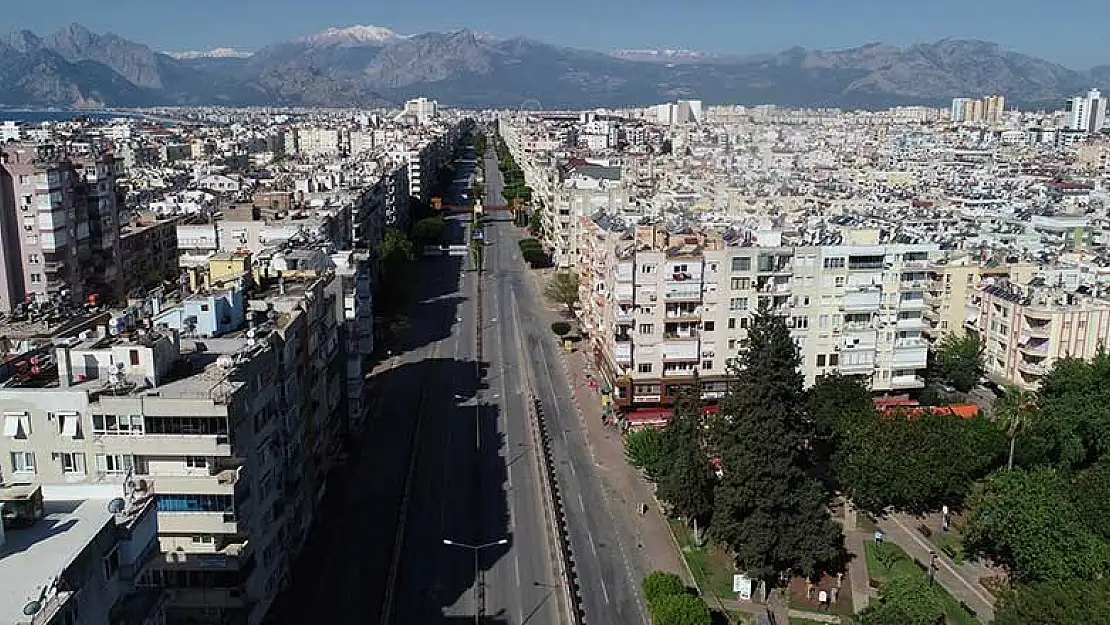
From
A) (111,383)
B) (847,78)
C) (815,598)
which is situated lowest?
(815,598)

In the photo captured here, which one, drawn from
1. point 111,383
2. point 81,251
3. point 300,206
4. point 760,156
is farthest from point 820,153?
point 111,383

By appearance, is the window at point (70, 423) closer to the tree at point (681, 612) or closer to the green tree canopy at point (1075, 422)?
the tree at point (681, 612)

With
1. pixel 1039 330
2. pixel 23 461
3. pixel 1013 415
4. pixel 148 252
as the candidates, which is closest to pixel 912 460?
pixel 1013 415

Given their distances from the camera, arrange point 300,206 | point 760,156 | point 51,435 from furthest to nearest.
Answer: point 760,156 → point 300,206 → point 51,435

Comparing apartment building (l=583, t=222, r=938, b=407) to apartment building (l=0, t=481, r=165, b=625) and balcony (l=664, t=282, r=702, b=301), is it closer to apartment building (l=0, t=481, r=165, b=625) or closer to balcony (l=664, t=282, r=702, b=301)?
balcony (l=664, t=282, r=702, b=301)

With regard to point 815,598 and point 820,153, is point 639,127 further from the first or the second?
point 815,598

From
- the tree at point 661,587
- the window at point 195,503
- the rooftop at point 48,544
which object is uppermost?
the rooftop at point 48,544

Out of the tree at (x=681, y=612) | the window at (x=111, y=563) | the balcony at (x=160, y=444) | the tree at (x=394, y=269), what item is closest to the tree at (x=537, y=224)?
the tree at (x=394, y=269)

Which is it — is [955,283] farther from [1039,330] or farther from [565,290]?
[565,290]
